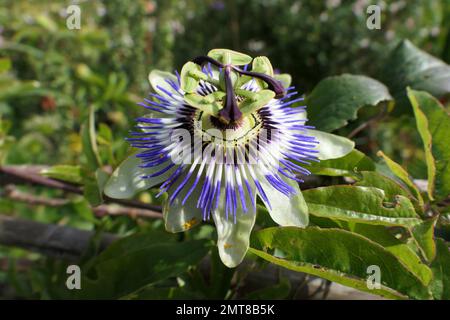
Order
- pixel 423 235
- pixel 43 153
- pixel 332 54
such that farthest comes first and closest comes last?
1. pixel 332 54
2. pixel 43 153
3. pixel 423 235

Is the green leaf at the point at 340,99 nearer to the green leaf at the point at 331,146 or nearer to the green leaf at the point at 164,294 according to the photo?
the green leaf at the point at 331,146

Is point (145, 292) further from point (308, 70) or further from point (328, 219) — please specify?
point (308, 70)

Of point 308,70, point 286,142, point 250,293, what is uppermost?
point 308,70

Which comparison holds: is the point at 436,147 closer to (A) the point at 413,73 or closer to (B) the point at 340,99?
(B) the point at 340,99

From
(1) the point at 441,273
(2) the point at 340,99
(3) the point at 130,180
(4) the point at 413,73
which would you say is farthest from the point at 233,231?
(4) the point at 413,73

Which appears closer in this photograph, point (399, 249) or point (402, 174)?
point (399, 249)

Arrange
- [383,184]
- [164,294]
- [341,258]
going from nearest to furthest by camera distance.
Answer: [341,258] → [383,184] → [164,294]

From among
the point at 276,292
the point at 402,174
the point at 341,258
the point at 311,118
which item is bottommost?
the point at 276,292
